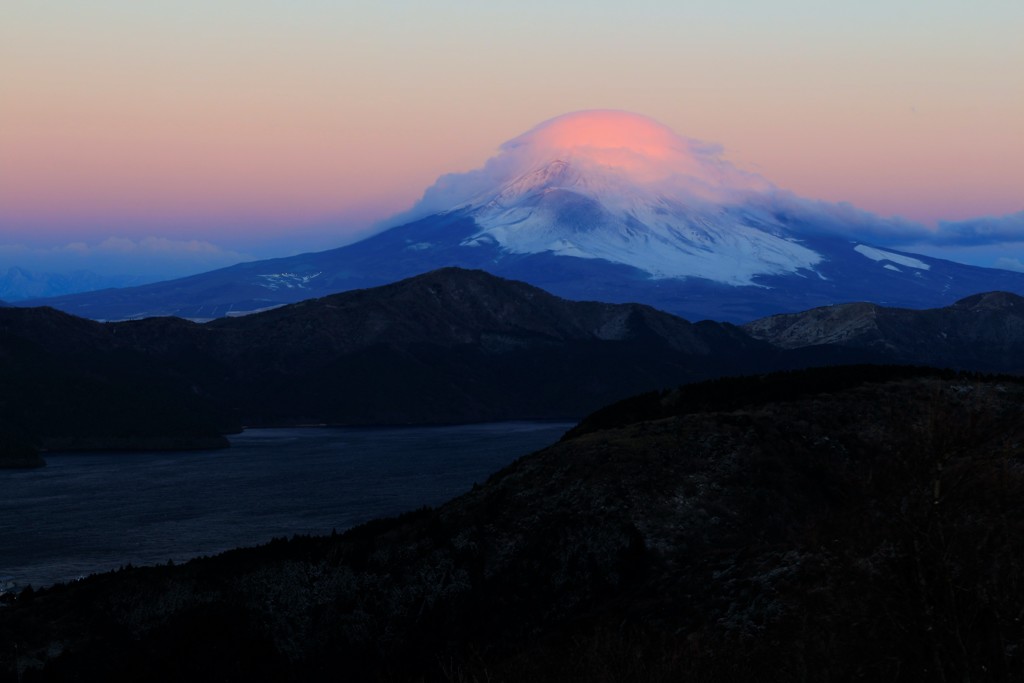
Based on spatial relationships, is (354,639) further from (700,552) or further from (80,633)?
(700,552)

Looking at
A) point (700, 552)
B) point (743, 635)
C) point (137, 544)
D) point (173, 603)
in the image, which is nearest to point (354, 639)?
point (173, 603)

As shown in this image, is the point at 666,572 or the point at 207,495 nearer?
the point at 666,572

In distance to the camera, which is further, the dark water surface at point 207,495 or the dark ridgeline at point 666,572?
the dark water surface at point 207,495

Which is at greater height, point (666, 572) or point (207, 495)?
point (666, 572)

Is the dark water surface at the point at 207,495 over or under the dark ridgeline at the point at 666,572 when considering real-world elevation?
under

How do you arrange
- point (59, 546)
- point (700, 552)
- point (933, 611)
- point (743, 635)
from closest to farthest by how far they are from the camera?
point (933, 611)
point (743, 635)
point (700, 552)
point (59, 546)
